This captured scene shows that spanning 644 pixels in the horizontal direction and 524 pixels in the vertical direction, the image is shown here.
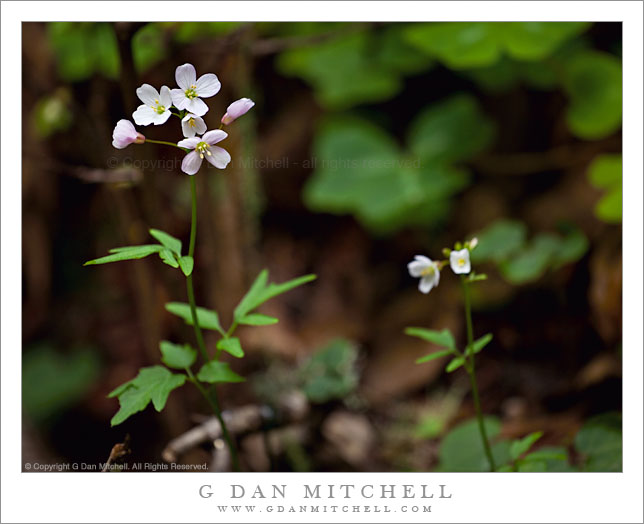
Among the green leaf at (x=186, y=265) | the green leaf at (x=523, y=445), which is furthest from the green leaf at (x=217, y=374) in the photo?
the green leaf at (x=523, y=445)

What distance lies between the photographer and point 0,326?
1.42 metres

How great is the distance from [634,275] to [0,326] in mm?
1648

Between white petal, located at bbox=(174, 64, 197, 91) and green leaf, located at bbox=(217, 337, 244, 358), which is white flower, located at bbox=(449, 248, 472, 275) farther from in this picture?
white petal, located at bbox=(174, 64, 197, 91)

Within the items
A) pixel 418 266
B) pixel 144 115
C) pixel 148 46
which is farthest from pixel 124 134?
pixel 148 46

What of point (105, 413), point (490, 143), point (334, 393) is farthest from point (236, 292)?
point (490, 143)

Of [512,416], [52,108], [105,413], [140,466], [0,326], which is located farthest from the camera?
[105,413]

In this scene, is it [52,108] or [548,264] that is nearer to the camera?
[52,108]

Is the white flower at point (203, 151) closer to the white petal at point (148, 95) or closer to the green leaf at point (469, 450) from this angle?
the white petal at point (148, 95)

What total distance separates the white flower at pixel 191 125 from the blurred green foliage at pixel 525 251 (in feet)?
4.37

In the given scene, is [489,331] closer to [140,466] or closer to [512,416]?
[512,416]

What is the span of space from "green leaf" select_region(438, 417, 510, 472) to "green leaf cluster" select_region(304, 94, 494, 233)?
1083mm

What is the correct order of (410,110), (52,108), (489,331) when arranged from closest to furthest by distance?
(52,108) → (489,331) → (410,110)

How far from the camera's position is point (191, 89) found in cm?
100

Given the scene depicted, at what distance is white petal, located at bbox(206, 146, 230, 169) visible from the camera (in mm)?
990
